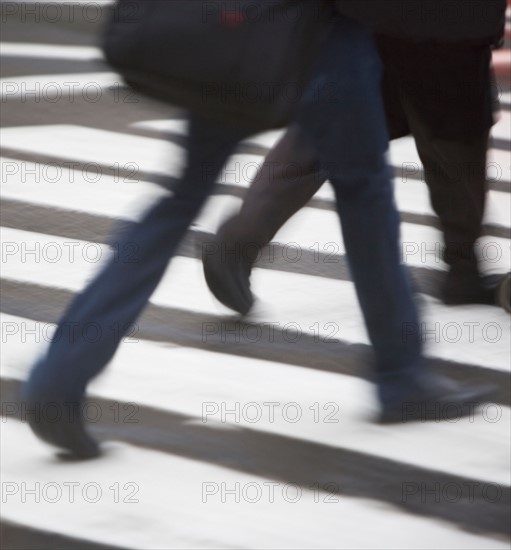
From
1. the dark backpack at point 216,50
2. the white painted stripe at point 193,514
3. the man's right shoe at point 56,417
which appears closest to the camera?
the dark backpack at point 216,50

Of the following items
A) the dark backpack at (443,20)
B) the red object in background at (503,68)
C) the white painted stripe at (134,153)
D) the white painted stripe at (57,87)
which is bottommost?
the red object in background at (503,68)

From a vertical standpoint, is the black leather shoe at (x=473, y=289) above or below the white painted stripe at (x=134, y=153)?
above

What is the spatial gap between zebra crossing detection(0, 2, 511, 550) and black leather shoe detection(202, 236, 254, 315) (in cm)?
11

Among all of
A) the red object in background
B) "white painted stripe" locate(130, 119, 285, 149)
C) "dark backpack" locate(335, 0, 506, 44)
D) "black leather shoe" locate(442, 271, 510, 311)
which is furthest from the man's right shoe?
the red object in background

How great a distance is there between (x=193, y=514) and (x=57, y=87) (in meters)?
5.10

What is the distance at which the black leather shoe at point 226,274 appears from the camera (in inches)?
182

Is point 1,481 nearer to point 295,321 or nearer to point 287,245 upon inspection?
point 295,321

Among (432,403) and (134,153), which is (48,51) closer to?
(134,153)

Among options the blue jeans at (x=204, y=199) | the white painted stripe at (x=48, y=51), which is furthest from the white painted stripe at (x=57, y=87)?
the blue jeans at (x=204, y=199)

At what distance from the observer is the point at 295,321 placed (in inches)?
193

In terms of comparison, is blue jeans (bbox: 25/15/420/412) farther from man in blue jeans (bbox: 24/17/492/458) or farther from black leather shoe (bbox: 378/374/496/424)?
black leather shoe (bbox: 378/374/496/424)

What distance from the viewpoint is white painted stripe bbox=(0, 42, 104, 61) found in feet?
29.3

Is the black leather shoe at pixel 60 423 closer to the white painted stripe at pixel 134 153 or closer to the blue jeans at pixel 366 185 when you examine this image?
the blue jeans at pixel 366 185

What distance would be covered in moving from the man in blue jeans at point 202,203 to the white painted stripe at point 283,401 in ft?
1.35
